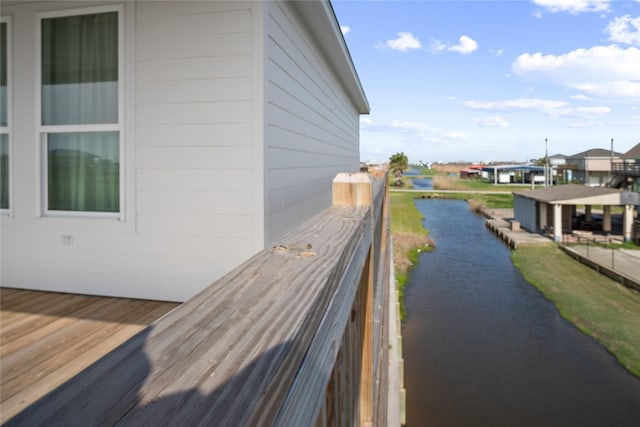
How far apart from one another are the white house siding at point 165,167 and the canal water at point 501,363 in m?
8.34

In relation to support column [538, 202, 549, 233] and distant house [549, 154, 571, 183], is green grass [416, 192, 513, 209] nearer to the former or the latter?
distant house [549, 154, 571, 183]

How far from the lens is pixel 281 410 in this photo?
422 millimetres

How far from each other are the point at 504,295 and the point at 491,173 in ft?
207

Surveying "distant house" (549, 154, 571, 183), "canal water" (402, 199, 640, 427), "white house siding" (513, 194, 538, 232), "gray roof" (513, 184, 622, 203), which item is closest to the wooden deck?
"canal water" (402, 199, 640, 427)

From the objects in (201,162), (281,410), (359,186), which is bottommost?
(281,410)

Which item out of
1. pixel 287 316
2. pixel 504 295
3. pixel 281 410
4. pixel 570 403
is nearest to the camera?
pixel 281 410

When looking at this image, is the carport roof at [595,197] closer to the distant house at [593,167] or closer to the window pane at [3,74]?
the distant house at [593,167]

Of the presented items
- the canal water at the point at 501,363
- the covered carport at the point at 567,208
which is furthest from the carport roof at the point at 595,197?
the canal water at the point at 501,363

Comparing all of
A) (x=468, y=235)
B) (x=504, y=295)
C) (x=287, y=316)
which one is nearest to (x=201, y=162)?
(x=287, y=316)

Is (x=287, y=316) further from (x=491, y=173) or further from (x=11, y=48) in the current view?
(x=491, y=173)

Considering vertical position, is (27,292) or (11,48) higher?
(11,48)

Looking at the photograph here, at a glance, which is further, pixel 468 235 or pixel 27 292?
pixel 468 235

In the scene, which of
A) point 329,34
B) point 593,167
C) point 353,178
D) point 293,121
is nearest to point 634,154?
point 593,167

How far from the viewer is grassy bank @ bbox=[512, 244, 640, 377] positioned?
11.0 metres
